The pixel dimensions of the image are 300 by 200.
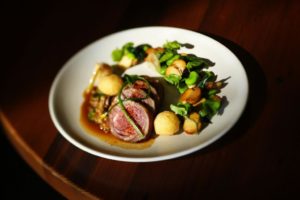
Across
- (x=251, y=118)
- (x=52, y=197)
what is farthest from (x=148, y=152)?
(x=52, y=197)

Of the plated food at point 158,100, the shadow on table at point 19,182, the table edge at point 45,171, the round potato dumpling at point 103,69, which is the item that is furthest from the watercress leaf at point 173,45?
the shadow on table at point 19,182

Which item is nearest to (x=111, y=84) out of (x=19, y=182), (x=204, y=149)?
(x=204, y=149)

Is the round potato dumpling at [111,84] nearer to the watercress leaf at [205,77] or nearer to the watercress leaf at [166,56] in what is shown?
the watercress leaf at [166,56]

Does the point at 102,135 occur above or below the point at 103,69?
below

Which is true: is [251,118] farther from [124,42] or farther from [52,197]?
[52,197]

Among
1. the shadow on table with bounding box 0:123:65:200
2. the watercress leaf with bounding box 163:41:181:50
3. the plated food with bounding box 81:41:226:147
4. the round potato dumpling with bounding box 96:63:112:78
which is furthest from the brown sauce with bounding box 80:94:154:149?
the shadow on table with bounding box 0:123:65:200

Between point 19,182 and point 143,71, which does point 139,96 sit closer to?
point 143,71
